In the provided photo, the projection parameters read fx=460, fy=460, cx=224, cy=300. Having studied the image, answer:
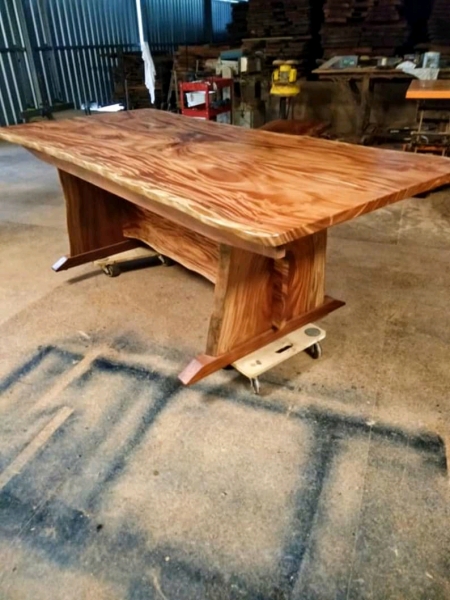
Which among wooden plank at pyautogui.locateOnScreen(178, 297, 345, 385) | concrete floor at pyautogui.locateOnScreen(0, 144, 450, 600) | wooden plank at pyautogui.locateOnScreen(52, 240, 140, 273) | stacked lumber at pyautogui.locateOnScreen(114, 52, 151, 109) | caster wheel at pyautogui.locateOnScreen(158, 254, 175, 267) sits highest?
stacked lumber at pyautogui.locateOnScreen(114, 52, 151, 109)

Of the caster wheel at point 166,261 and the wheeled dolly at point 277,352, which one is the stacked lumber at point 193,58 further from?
the wheeled dolly at point 277,352

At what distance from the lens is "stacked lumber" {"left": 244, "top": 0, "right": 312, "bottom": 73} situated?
5.38 meters

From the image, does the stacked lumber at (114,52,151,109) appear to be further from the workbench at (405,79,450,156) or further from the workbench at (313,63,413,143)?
the workbench at (405,79,450,156)

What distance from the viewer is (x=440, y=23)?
4973 millimetres

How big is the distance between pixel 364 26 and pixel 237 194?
510 cm

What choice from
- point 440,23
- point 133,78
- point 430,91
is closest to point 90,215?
point 430,91

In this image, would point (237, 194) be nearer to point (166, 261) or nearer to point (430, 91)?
point (166, 261)

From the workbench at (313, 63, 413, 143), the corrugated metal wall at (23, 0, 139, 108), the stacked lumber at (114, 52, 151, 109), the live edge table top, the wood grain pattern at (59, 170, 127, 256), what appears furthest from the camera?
the stacked lumber at (114, 52, 151, 109)

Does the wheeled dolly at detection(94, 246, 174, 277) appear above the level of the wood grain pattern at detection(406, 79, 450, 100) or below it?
below

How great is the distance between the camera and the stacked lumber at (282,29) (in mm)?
5379

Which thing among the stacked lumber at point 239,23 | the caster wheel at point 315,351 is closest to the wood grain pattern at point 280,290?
the caster wheel at point 315,351


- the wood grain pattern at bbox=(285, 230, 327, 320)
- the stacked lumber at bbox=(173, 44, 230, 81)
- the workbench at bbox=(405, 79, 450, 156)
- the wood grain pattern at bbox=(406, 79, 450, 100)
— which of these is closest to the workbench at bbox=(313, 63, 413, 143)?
the workbench at bbox=(405, 79, 450, 156)

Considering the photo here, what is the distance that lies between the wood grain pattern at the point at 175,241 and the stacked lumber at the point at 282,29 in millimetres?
4048

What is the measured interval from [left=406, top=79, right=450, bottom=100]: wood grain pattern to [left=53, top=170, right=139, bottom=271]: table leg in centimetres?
214
